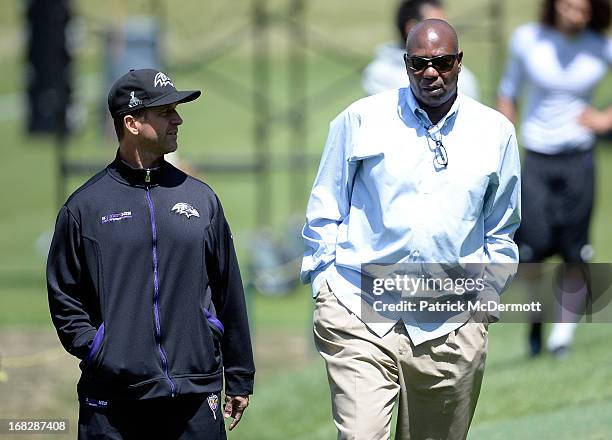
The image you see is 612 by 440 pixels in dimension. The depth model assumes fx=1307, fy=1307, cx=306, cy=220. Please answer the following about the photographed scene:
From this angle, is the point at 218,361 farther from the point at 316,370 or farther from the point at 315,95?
the point at 315,95

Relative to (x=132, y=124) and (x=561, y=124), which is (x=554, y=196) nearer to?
(x=561, y=124)

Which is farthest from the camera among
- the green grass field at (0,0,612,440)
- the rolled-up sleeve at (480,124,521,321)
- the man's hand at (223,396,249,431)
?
the green grass field at (0,0,612,440)

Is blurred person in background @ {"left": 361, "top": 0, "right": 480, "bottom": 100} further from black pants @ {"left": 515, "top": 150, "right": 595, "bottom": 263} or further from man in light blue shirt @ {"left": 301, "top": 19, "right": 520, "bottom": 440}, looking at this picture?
man in light blue shirt @ {"left": 301, "top": 19, "right": 520, "bottom": 440}

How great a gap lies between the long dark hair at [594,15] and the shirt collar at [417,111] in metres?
3.79

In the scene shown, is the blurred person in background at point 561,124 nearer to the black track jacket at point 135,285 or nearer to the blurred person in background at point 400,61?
the blurred person in background at point 400,61

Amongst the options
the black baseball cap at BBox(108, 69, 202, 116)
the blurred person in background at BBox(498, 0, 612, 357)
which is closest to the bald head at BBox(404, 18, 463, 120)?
the black baseball cap at BBox(108, 69, 202, 116)

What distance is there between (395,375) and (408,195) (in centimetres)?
72

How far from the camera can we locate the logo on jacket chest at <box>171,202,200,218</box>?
4.83 metres

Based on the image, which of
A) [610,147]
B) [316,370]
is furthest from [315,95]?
[316,370]

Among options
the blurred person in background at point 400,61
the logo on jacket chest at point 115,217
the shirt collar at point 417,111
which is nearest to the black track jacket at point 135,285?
the logo on jacket chest at point 115,217

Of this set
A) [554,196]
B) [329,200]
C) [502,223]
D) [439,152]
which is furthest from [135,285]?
[554,196]

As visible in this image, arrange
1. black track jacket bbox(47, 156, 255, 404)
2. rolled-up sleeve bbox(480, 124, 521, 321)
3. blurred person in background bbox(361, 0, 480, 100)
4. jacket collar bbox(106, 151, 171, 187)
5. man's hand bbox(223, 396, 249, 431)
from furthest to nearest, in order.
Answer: blurred person in background bbox(361, 0, 480, 100), rolled-up sleeve bbox(480, 124, 521, 321), man's hand bbox(223, 396, 249, 431), jacket collar bbox(106, 151, 171, 187), black track jacket bbox(47, 156, 255, 404)

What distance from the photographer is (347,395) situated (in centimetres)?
507

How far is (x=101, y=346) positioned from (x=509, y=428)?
10.5ft
